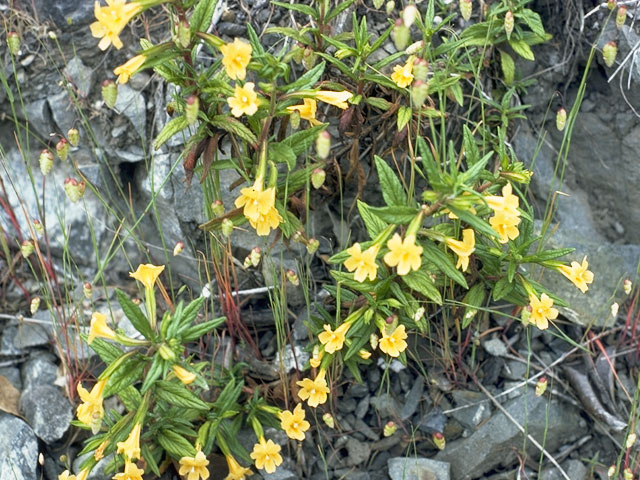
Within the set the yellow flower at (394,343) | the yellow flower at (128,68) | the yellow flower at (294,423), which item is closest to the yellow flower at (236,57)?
the yellow flower at (128,68)

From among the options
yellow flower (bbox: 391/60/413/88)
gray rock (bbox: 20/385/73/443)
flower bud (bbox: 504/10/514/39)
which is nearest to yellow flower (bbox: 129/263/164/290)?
gray rock (bbox: 20/385/73/443)

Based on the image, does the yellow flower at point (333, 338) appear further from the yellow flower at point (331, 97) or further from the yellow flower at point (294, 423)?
the yellow flower at point (331, 97)

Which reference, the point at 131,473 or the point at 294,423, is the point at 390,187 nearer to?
the point at 294,423

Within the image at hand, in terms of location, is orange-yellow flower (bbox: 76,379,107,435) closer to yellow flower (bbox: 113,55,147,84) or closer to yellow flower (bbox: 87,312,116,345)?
yellow flower (bbox: 87,312,116,345)

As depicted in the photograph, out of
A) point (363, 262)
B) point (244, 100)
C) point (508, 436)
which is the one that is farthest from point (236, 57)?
point (508, 436)

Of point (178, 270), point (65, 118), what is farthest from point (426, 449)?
point (65, 118)
